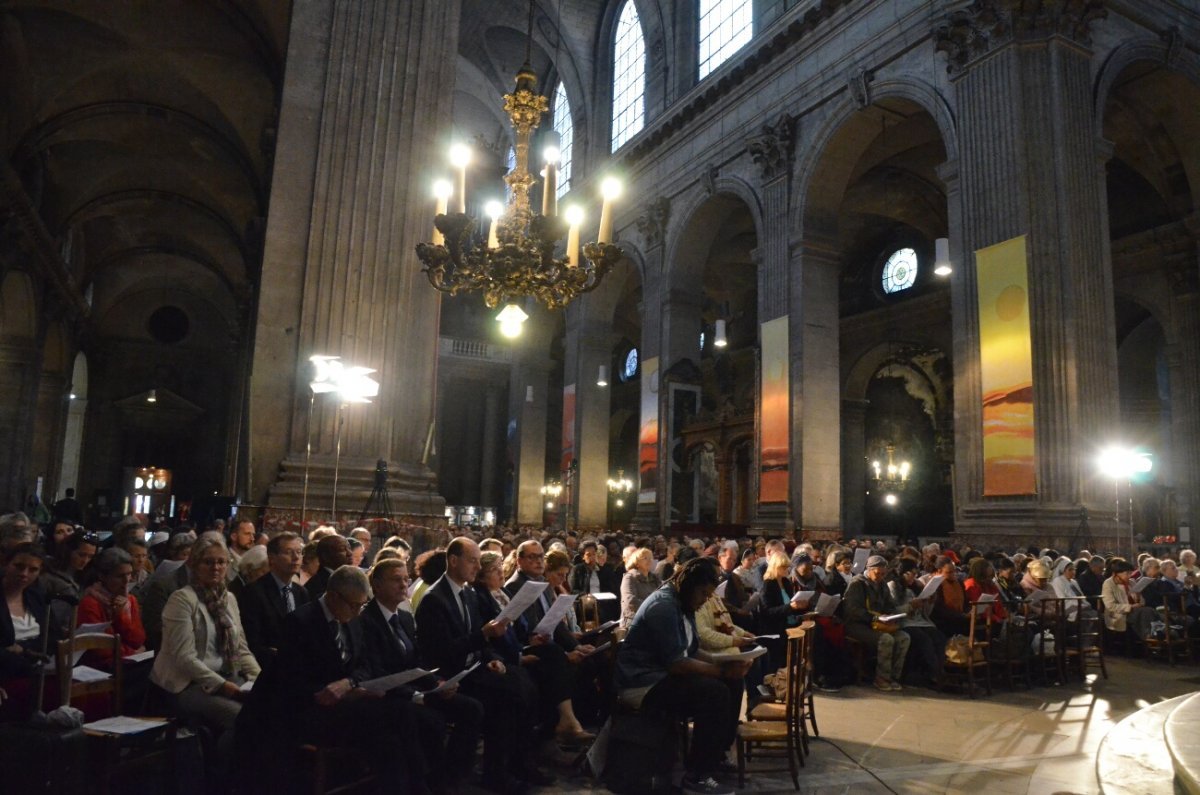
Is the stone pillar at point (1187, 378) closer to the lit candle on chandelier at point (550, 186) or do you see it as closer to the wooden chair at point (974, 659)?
the wooden chair at point (974, 659)

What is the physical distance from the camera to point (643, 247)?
70.1ft

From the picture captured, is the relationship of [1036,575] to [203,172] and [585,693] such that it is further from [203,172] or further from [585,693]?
[203,172]

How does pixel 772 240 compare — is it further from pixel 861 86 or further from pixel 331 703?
pixel 331 703

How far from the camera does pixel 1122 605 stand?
9.63 m

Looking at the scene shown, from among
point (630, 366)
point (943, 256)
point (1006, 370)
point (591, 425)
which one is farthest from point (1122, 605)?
point (630, 366)

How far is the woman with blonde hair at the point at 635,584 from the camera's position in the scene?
635cm

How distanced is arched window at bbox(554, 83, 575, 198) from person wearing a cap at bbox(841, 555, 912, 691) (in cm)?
1971

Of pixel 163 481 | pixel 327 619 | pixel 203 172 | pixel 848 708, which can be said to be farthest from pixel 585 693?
pixel 163 481

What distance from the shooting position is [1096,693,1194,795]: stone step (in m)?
3.32

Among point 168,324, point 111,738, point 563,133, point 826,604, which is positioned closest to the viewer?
point 111,738

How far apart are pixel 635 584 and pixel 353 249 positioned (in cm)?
504

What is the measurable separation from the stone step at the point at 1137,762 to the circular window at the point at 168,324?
33.0 metres

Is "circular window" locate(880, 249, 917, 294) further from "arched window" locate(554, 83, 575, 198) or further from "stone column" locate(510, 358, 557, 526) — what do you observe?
"stone column" locate(510, 358, 557, 526)

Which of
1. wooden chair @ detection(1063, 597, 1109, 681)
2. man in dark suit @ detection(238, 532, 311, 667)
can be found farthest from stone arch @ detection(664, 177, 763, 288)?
man in dark suit @ detection(238, 532, 311, 667)
